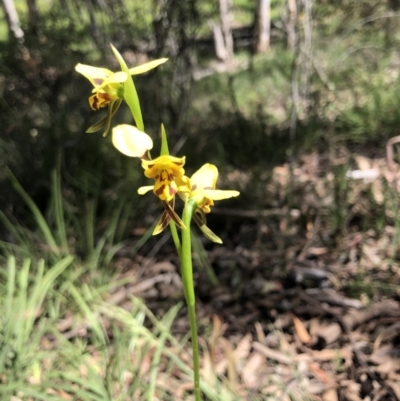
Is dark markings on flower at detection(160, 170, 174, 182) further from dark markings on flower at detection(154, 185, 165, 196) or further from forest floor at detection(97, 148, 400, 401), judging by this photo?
forest floor at detection(97, 148, 400, 401)

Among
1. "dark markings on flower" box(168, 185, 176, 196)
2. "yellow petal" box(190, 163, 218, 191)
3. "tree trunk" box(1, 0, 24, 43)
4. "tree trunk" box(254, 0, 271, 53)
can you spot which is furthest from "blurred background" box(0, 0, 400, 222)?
"tree trunk" box(254, 0, 271, 53)

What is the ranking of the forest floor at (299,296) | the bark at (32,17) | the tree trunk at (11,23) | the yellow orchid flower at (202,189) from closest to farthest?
the yellow orchid flower at (202,189) → the forest floor at (299,296) → the tree trunk at (11,23) → the bark at (32,17)

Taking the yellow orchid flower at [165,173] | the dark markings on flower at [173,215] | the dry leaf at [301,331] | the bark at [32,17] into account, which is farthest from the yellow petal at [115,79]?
the bark at [32,17]

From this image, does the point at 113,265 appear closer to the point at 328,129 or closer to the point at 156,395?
the point at 156,395

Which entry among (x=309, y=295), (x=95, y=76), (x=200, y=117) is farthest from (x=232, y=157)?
(x=95, y=76)

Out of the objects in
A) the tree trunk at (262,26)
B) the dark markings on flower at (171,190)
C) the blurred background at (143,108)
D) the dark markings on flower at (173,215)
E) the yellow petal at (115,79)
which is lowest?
the dark markings on flower at (173,215)

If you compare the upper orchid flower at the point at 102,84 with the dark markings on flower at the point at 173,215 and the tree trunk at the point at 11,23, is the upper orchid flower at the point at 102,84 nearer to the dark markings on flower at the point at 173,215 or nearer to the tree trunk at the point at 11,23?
the dark markings on flower at the point at 173,215
